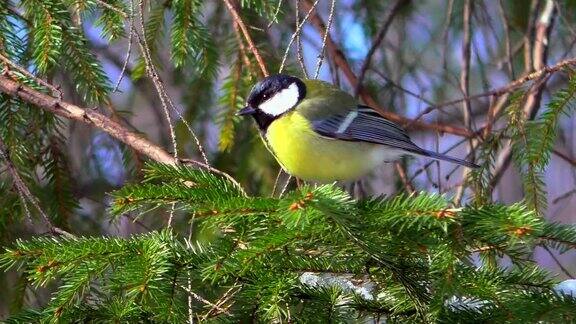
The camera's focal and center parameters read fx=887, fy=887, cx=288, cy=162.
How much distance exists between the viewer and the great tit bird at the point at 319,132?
2.53 m

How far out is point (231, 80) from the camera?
2748 mm

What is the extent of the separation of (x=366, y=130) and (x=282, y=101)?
0.86 feet

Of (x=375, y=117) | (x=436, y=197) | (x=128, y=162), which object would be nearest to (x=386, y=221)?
(x=436, y=197)

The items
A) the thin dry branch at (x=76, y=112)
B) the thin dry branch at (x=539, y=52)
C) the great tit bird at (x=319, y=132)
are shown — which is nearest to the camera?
the thin dry branch at (x=76, y=112)

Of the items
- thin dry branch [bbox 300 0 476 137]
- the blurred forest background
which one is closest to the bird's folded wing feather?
the blurred forest background

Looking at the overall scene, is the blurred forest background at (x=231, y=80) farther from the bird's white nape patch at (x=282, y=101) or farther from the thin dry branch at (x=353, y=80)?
the bird's white nape patch at (x=282, y=101)

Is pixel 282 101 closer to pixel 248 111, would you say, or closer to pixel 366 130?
pixel 248 111

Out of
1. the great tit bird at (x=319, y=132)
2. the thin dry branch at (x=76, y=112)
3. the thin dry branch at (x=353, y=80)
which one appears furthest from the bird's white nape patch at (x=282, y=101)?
the thin dry branch at (x=76, y=112)

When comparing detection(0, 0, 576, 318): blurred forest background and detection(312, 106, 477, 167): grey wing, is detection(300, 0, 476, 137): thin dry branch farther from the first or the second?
detection(312, 106, 477, 167): grey wing

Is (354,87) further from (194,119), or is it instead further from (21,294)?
(21,294)

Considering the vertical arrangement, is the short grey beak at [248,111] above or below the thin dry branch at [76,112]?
below

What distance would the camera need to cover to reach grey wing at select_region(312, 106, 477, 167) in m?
2.61

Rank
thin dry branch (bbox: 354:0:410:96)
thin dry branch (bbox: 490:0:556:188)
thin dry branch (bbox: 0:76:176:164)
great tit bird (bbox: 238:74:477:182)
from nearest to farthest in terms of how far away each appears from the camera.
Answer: thin dry branch (bbox: 0:76:176:164), great tit bird (bbox: 238:74:477:182), thin dry branch (bbox: 490:0:556:188), thin dry branch (bbox: 354:0:410:96)

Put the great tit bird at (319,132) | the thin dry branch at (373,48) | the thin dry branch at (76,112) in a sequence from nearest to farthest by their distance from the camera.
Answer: the thin dry branch at (76,112)
the great tit bird at (319,132)
the thin dry branch at (373,48)
